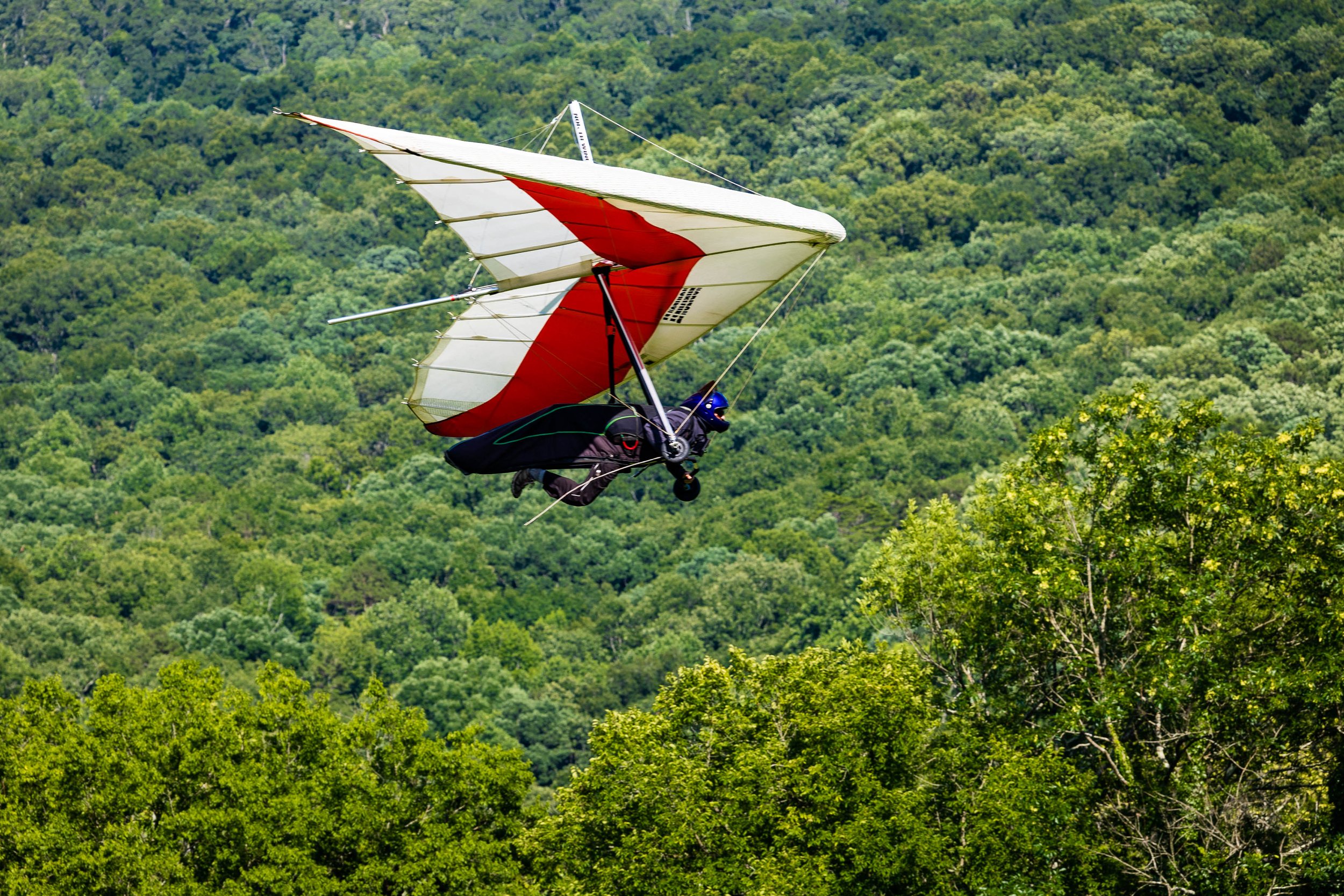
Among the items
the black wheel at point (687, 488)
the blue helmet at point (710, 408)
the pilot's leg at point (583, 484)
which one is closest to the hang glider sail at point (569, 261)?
the blue helmet at point (710, 408)

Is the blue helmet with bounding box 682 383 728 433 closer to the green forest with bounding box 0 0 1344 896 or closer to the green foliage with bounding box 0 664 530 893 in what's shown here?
the green forest with bounding box 0 0 1344 896

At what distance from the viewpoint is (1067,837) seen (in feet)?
117

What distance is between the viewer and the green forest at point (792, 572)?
3625cm

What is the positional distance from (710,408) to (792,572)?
322 feet

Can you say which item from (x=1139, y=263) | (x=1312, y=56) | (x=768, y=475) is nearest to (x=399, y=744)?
(x=768, y=475)

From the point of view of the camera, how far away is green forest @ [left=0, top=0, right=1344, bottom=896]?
1427 inches

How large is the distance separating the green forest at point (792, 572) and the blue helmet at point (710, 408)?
13.8m

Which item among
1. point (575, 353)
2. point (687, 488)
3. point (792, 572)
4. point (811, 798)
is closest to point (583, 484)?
point (687, 488)

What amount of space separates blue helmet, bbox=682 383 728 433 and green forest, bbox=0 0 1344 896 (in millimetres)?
13785

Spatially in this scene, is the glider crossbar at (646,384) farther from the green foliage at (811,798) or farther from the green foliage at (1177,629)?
the green foliage at (1177,629)

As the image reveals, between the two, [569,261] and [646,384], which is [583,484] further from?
[569,261]

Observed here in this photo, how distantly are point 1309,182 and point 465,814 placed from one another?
14462cm

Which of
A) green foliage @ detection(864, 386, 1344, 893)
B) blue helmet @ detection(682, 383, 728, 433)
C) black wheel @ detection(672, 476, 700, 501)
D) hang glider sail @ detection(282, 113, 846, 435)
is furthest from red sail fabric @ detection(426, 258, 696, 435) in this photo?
green foliage @ detection(864, 386, 1344, 893)

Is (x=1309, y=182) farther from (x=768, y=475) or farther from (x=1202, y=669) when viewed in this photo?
(x=1202, y=669)
